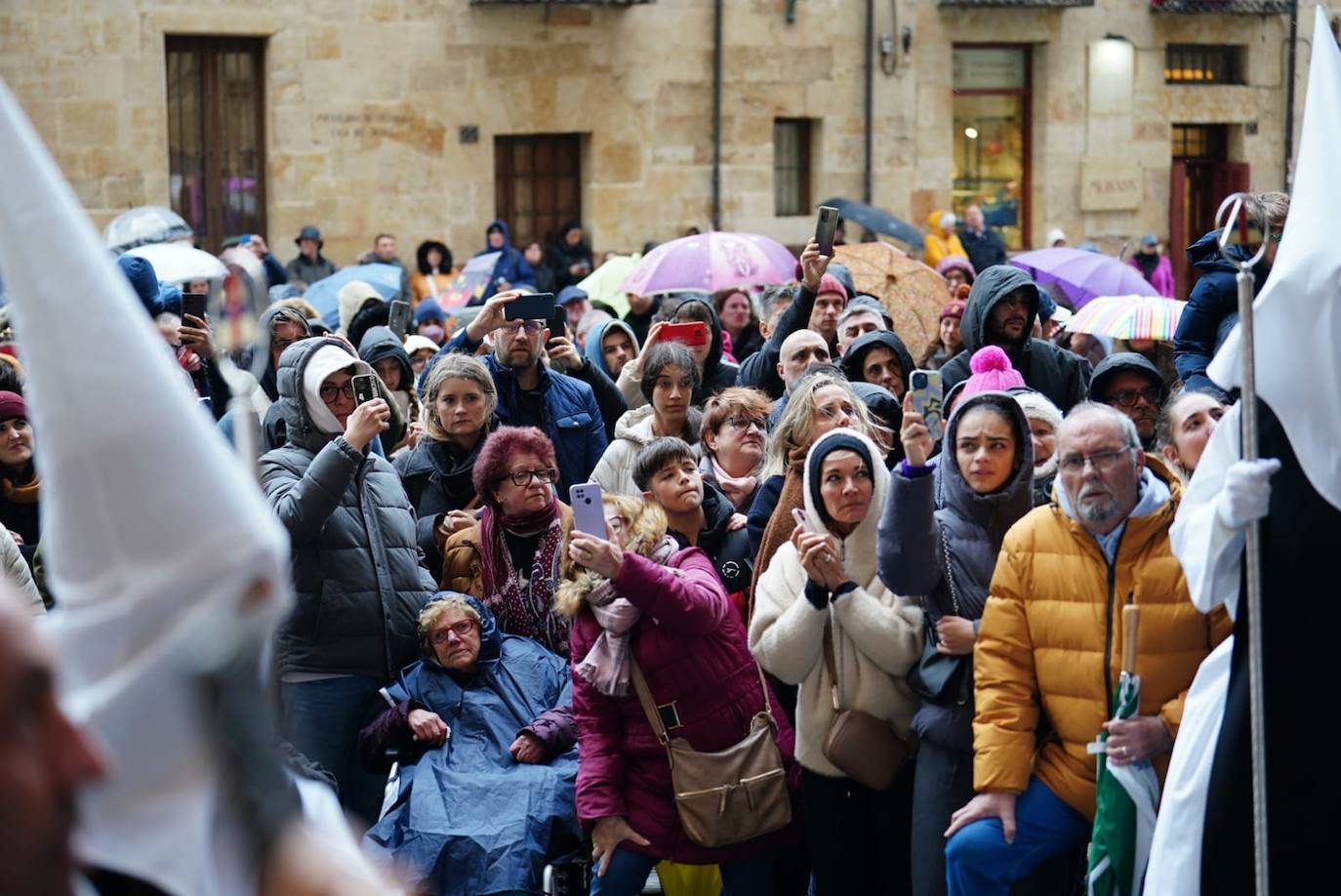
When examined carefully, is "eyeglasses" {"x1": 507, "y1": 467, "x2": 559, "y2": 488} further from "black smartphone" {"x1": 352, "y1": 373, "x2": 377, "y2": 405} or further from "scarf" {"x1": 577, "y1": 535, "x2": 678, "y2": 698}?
"scarf" {"x1": 577, "y1": 535, "x2": 678, "y2": 698}

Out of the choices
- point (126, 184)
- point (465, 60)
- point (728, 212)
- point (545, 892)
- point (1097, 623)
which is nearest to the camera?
point (1097, 623)

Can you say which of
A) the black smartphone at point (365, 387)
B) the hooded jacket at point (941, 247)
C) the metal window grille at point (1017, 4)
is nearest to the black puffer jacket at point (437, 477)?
the black smartphone at point (365, 387)

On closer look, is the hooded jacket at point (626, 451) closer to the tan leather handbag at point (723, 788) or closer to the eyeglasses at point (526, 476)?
the eyeglasses at point (526, 476)

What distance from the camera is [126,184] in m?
19.7

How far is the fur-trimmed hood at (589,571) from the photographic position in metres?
5.86

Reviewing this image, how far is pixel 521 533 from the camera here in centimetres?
657

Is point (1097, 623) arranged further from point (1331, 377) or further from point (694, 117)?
point (694, 117)

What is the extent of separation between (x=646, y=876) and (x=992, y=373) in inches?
91.8

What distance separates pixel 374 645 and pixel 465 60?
1566 centimetres

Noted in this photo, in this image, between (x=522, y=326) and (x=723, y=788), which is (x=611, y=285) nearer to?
(x=522, y=326)

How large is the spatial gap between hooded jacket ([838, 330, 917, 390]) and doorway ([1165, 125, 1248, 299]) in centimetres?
1827

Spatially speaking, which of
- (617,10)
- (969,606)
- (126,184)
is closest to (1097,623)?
(969,606)

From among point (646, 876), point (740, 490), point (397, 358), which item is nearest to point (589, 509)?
point (646, 876)

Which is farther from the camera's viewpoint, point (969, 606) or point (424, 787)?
point (424, 787)
